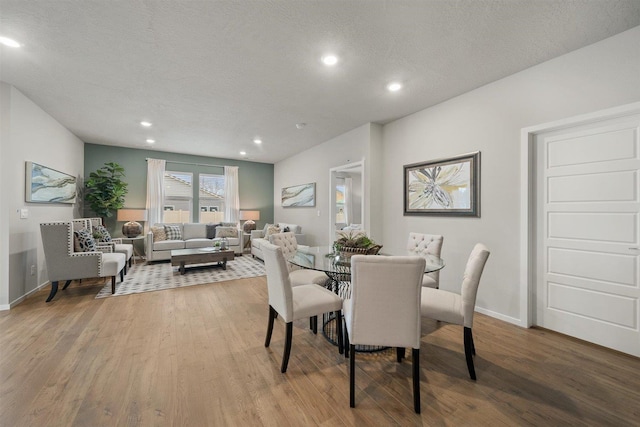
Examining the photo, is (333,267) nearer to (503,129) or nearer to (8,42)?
(503,129)

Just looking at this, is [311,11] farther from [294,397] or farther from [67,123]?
[67,123]

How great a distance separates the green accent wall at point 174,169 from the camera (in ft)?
19.0

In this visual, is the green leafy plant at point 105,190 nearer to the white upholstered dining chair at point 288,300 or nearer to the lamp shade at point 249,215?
the lamp shade at point 249,215

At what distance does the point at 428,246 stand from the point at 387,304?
1635 millimetres

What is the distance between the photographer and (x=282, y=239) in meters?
3.41

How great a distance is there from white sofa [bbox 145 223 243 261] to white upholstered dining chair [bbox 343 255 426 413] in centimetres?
463

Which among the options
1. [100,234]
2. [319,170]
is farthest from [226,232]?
[319,170]

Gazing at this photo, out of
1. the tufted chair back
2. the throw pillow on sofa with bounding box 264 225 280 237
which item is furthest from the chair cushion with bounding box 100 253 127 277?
the tufted chair back

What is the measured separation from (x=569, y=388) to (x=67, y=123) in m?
7.06

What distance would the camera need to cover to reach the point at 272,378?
5.93 ft

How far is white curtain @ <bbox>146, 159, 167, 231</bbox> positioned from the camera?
6277 millimetres

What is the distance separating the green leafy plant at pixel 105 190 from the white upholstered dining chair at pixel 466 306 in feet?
20.8

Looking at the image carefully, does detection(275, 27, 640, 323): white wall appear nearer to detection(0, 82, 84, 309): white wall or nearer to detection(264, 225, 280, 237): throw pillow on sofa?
detection(264, 225, 280, 237): throw pillow on sofa

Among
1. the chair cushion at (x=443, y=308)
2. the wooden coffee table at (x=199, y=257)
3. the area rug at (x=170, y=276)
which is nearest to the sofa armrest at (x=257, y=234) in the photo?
the area rug at (x=170, y=276)
